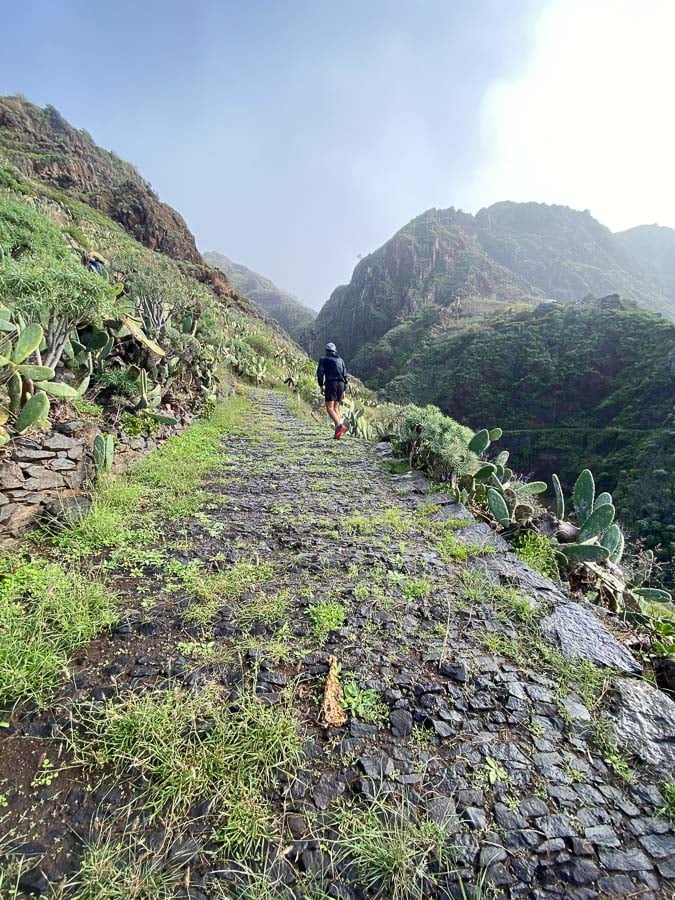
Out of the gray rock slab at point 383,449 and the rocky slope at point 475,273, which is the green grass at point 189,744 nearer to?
the gray rock slab at point 383,449

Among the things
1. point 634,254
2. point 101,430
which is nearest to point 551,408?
point 101,430

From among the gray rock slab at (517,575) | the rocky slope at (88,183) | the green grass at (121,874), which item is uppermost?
the rocky slope at (88,183)

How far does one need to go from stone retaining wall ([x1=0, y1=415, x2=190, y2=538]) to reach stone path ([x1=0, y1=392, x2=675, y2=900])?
1.08 m

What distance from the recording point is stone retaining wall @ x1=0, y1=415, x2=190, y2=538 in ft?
10.1

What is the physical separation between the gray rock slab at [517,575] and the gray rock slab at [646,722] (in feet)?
2.62

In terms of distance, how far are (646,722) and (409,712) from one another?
1268 mm

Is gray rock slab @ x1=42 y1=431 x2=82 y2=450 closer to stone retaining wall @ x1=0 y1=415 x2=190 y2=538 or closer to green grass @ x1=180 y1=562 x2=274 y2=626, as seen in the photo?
stone retaining wall @ x1=0 y1=415 x2=190 y2=538

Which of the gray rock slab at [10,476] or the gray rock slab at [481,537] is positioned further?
the gray rock slab at [481,537]

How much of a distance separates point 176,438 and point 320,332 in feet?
346

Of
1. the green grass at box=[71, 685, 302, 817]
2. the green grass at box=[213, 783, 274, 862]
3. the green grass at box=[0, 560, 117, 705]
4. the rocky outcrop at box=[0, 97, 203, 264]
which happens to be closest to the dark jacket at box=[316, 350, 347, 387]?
the green grass at box=[0, 560, 117, 705]

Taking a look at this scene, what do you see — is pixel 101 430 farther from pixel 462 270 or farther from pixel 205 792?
pixel 462 270

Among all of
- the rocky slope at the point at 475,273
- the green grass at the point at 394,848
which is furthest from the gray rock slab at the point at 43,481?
the rocky slope at the point at 475,273

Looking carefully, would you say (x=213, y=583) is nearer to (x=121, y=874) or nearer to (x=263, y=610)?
(x=263, y=610)

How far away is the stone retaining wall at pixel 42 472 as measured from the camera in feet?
10.1
